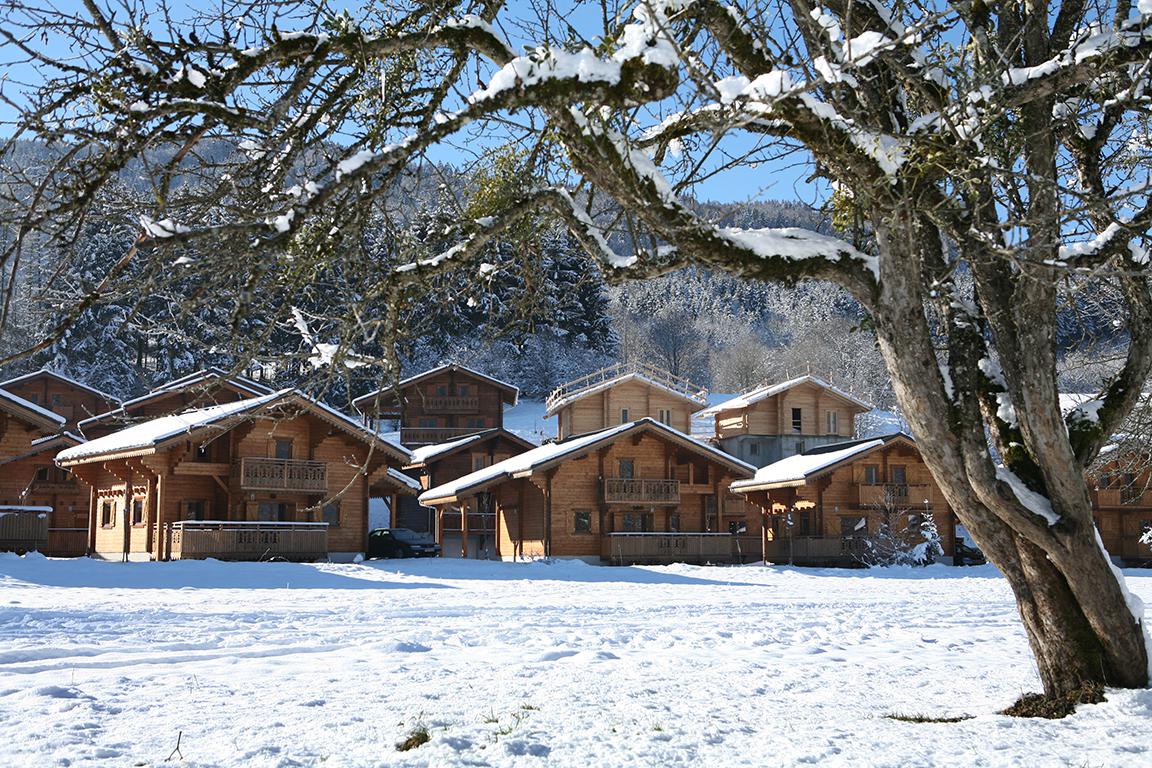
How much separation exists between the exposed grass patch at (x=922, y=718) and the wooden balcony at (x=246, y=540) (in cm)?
2775

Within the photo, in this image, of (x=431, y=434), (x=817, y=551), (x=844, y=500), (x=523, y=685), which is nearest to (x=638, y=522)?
(x=817, y=551)

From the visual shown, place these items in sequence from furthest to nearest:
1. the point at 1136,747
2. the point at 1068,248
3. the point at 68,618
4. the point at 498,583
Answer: the point at 498,583, the point at 68,618, the point at 1068,248, the point at 1136,747

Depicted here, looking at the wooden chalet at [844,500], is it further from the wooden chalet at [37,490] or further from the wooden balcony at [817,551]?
the wooden chalet at [37,490]

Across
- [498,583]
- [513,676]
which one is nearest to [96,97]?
[513,676]

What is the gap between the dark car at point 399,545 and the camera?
132ft

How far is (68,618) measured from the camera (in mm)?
13781

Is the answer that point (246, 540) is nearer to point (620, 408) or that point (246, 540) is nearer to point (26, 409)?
point (26, 409)

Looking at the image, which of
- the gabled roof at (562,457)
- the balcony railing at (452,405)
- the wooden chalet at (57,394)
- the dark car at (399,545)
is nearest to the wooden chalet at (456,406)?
the balcony railing at (452,405)

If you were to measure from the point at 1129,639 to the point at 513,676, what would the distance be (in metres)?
4.80

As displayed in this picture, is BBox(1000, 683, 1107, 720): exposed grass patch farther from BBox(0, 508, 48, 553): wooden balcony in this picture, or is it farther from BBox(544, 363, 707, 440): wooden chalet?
BBox(544, 363, 707, 440): wooden chalet

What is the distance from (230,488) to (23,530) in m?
7.21

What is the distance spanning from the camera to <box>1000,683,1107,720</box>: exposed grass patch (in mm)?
6711

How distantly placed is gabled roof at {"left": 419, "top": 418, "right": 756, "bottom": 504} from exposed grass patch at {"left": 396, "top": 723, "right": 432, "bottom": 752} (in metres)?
29.6

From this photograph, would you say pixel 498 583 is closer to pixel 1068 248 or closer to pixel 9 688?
pixel 9 688
